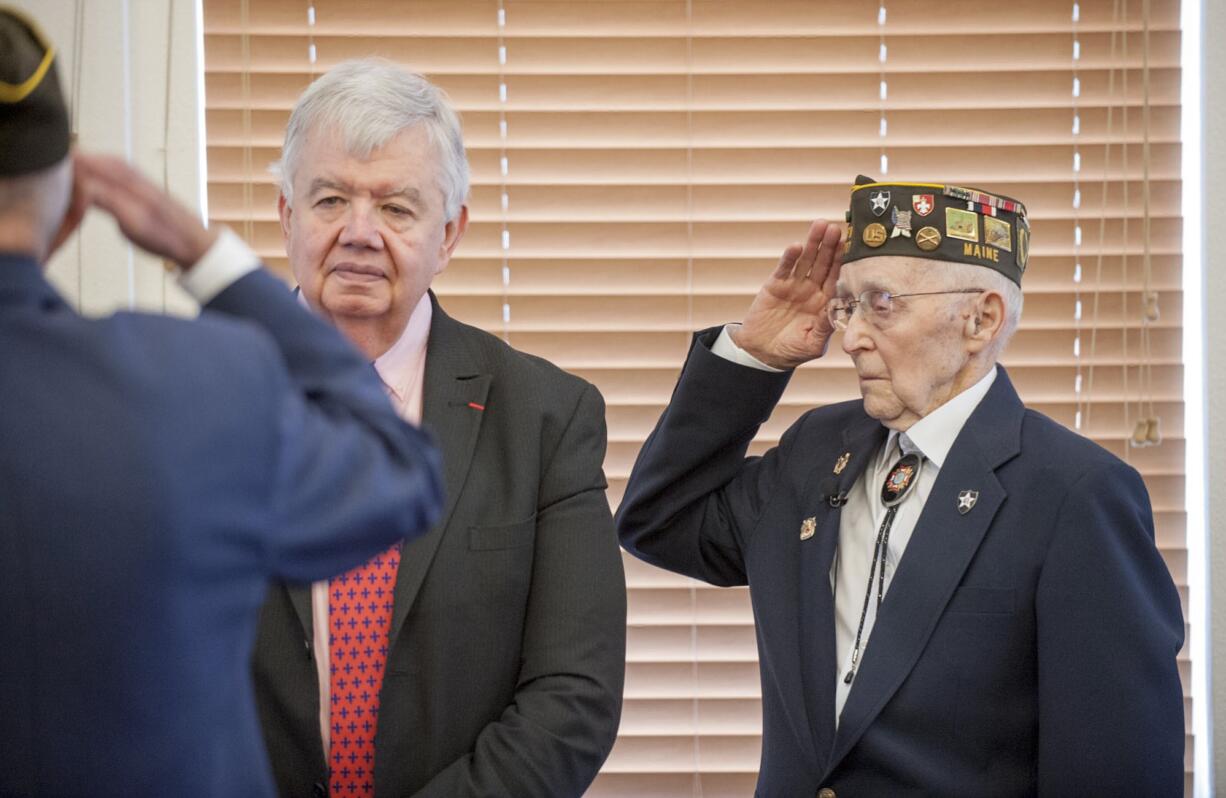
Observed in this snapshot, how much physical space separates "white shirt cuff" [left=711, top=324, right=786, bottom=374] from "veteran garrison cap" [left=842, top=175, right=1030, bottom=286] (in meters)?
0.24

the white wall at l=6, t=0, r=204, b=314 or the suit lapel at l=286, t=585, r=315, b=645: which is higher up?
the white wall at l=6, t=0, r=204, b=314

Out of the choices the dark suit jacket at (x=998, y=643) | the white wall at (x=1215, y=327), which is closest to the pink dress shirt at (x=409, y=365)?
the dark suit jacket at (x=998, y=643)

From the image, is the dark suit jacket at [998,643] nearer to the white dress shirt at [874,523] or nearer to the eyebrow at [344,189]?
the white dress shirt at [874,523]

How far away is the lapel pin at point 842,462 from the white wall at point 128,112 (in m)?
1.37

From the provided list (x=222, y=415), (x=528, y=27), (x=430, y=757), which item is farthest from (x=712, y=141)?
(x=222, y=415)

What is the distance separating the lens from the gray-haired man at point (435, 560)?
170 cm

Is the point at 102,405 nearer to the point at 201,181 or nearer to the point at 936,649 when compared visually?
the point at 936,649

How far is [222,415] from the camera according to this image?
981 millimetres

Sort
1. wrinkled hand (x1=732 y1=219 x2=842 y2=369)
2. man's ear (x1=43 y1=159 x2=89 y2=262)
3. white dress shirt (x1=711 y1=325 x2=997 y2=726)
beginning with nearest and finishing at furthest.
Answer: man's ear (x1=43 y1=159 x2=89 y2=262), white dress shirt (x1=711 y1=325 x2=997 y2=726), wrinkled hand (x1=732 y1=219 x2=842 y2=369)

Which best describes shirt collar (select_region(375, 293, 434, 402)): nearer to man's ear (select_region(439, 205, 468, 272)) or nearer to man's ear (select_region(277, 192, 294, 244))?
man's ear (select_region(439, 205, 468, 272))

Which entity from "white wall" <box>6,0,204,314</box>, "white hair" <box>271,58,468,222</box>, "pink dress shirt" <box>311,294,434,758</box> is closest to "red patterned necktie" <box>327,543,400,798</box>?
"pink dress shirt" <box>311,294,434,758</box>

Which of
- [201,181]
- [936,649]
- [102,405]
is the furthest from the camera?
[201,181]

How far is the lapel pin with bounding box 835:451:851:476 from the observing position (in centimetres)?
203

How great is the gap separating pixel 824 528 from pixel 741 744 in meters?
0.83
